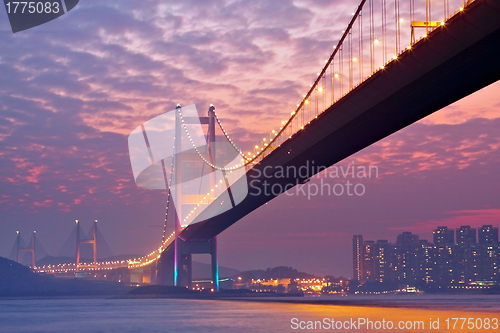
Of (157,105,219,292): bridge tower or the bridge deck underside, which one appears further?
(157,105,219,292): bridge tower

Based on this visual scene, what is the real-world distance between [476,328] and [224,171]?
2717 cm

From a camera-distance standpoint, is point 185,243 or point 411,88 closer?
point 411,88

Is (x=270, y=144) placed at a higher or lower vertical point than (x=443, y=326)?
higher

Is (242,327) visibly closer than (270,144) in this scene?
Yes

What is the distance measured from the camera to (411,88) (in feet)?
73.0

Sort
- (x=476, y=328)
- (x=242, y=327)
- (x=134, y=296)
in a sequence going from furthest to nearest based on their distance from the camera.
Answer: (x=134, y=296), (x=242, y=327), (x=476, y=328)

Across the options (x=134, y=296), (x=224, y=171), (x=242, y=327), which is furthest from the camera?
(x=134, y=296)

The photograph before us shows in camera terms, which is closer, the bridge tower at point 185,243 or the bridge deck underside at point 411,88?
the bridge deck underside at point 411,88

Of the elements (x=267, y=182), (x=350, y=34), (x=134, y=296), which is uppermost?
(x=350, y=34)

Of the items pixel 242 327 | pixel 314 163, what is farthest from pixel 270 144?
pixel 242 327

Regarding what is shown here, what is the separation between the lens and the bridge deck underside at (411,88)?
59.0 ft

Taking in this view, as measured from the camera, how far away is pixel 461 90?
71.6ft

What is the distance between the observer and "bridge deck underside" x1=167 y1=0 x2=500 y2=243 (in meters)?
18.0

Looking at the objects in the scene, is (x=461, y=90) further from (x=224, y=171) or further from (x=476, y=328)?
(x=224, y=171)
